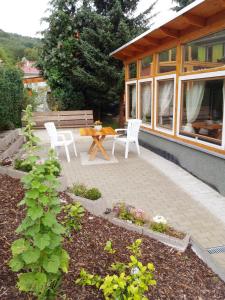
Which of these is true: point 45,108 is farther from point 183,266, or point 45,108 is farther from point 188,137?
point 183,266

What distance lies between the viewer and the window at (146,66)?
7213mm

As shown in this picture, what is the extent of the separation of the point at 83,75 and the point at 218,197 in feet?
27.2

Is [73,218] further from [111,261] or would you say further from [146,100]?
[146,100]

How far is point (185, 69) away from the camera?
18.0 feet

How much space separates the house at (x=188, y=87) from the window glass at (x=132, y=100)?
0.90 meters

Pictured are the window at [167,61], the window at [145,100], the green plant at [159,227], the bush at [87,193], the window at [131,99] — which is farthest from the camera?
the window at [131,99]

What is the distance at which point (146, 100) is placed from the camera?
25.4 ft

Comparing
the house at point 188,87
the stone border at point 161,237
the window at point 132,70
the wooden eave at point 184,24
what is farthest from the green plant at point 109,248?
the window at point 132,70

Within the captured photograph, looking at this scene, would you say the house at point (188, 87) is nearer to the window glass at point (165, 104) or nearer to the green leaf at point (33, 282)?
the window glass at point (165, 104)

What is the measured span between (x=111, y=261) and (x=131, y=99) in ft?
23.9

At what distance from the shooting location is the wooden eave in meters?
4.15

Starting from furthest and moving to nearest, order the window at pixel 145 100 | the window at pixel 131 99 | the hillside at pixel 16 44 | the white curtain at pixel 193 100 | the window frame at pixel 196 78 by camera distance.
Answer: the hillside at pixel 16 44 < the window at pixel 131 99 < the window at pixel 145 100 < the white curtain at pixel 193 100 < the window frame at pixel 196 78

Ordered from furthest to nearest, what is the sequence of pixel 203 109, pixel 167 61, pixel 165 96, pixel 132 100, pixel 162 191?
pixel 132 100, pixel 165 96, pixel 167 61, pixel 203 109, pixel 162 191

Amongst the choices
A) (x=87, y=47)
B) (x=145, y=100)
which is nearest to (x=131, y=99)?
(x=145, y=100)
